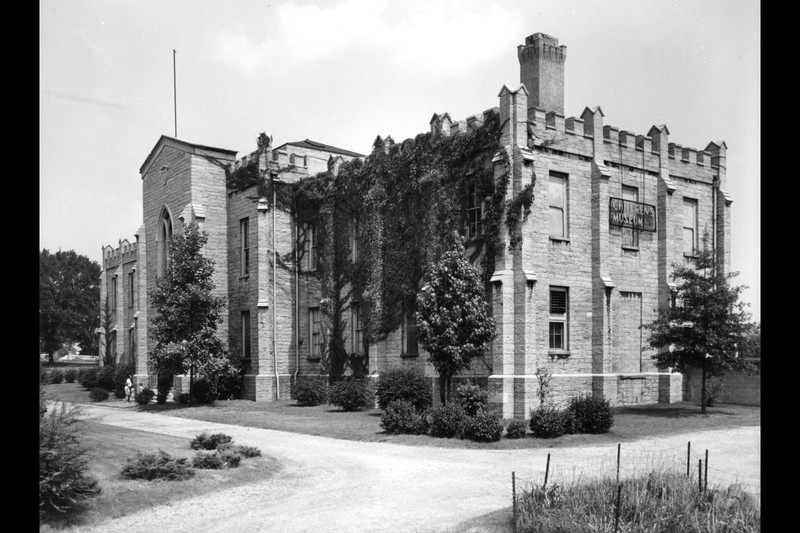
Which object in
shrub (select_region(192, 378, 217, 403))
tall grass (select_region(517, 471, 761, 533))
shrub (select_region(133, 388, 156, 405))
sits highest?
tall grass (select_region(517, 471, 761, 533))

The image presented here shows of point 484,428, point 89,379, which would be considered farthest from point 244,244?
point 484,428

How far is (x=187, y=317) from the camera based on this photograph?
33.8m

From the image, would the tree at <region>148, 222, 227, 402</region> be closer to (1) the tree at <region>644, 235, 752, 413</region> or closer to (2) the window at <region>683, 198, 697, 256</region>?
(1) the tree at <region>644, 235, 752, 413</region>

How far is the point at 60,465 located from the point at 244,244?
28319 mm

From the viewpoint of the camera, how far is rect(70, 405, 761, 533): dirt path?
448 inches

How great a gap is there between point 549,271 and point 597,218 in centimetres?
329

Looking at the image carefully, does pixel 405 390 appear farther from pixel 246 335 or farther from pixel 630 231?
pixel 246 335

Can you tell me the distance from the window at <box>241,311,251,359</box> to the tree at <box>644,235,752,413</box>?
20855mm

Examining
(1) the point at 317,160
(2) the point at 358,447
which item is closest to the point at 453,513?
(2) the point at 358,447

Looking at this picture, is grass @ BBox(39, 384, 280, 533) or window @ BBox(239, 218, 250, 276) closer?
grass @ BBox(39, 384, 280, 533)

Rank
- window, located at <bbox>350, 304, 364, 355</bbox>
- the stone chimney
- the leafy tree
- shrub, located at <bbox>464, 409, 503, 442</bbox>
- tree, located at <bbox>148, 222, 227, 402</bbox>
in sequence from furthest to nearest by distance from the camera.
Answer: the leafy tree, window, located at <bbox>350, 304, 364, 355</bbox>, tree, located at <bbox>148, 222, 227, 402</bbox>, the stone chimney, shrub, located at <bbox>464, 409, 503, 442</bbox>

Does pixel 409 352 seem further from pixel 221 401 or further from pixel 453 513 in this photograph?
pixel 453 513

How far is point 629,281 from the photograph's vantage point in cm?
3012

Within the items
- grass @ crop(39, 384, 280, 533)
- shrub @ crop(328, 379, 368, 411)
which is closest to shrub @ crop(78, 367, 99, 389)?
shrub @ crop(328, 379, 368, 411)
